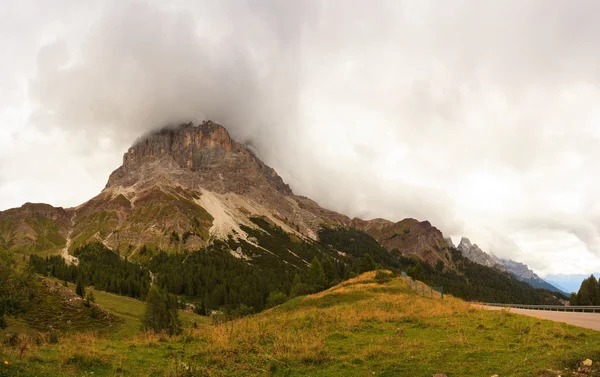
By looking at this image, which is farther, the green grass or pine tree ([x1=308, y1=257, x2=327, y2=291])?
pine tree ([x1=308, y1=257, x2=327, y2=291])

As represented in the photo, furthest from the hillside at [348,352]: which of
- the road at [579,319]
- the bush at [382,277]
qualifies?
the bush at [382,277]

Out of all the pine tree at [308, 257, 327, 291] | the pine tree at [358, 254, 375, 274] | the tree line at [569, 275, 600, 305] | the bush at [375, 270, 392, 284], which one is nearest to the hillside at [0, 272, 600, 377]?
the bush at [375, 270, 392, 284]

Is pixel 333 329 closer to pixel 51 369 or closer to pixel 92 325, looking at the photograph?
pixel 51 369

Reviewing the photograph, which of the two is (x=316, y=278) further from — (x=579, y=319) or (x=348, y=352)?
(x=348, y=352)

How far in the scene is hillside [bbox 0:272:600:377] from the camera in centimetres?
1436

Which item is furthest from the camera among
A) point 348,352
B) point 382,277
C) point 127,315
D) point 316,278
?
point 316,278

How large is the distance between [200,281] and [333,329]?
7402 inches

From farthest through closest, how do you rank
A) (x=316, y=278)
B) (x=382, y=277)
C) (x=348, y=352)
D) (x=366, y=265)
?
(x=366, y=265) → (x=316, y=278) → (x=382, y=277) → (x=348, y=352)

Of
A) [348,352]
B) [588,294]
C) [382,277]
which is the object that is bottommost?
[348,352]

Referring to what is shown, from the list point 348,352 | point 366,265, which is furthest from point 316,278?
point 348,352

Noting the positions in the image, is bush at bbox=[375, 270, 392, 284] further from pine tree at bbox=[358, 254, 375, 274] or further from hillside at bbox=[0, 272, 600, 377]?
pine tree at bbox=[358, 254, 375, 274]

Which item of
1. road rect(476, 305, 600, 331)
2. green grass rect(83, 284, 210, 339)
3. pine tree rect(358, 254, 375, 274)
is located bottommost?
green grass rect(83, 284, 210, 339)

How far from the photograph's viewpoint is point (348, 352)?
60.6ft

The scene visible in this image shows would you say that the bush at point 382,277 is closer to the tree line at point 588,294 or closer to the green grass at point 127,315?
the green grass at point 127,315
